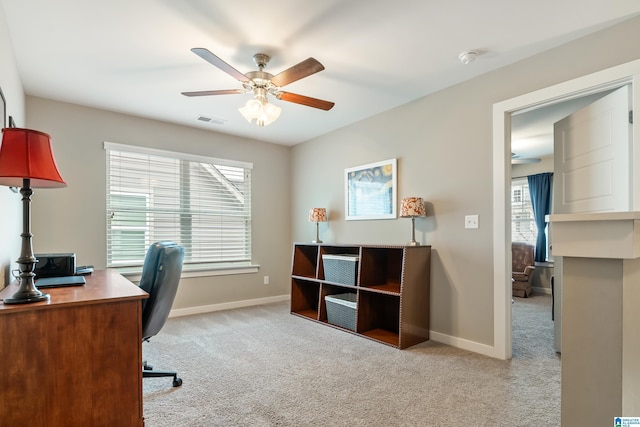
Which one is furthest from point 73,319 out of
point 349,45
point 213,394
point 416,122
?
point 416,122

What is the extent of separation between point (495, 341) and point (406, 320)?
0.72 meters

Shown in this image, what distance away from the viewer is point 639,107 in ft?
6.67

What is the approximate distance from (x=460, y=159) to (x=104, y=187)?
3747mm

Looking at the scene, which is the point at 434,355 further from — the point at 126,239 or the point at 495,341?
the point at 126,239

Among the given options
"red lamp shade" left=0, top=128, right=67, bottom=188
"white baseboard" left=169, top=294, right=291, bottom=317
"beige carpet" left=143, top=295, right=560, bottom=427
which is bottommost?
"white baseboard" left=169, top=294, right=291, bottom=317

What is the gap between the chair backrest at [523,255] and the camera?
5.83 m

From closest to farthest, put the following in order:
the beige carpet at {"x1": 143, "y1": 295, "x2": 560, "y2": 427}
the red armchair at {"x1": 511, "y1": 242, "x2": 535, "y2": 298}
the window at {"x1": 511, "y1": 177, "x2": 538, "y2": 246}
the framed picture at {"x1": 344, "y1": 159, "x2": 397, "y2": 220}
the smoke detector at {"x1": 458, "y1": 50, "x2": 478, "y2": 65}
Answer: the beige carpet at {"x1": 143, "y1": 295, "x2": 560, "y2": 427}, the smoke detector at {"x1": 458, "y1": 50, "x2": 478, "y2": 65}, the framed picture at {"x1": 344, "y1": 159, "x2": 397, "y2": 220}, the red armchair at {"x1": 511, "y1": 242, "x2": 535, "y2": 298}, the window at {"x1": 511, "y1": 177, "x2": 538, "y2": 246}

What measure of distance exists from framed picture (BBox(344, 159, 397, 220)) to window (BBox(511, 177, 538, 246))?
3.76 meters

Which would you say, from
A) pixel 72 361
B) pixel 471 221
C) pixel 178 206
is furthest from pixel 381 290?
pixel 178 206

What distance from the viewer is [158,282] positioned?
6.72 ft

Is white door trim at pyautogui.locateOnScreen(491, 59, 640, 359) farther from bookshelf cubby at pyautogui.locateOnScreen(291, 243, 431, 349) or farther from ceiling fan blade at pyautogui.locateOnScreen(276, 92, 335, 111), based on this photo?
ceiling fan blade at pyautogui.locateOnScreen(276, 92, 335, 111)

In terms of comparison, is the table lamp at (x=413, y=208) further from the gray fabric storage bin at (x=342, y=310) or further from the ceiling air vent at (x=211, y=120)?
the ceiling air vent at (x=211, y=120)

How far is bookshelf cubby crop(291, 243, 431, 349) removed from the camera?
3020 millimetres

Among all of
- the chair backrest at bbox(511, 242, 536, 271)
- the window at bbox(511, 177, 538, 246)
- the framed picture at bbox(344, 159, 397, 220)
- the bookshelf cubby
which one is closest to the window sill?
the bookshelf cubby
